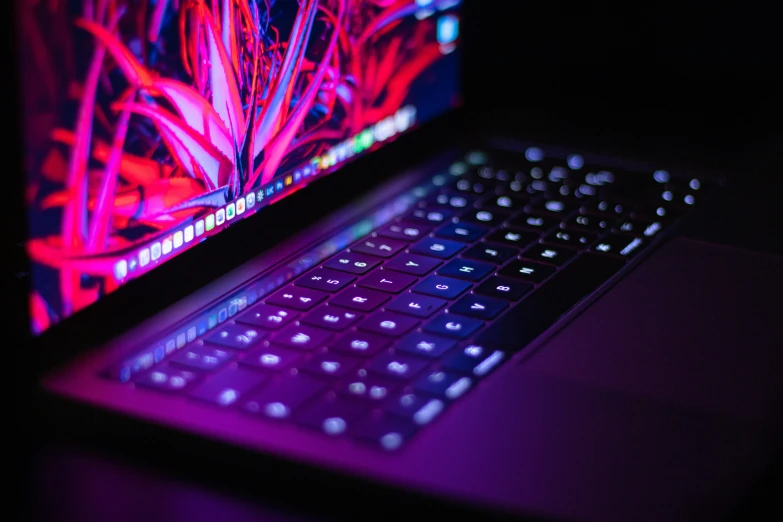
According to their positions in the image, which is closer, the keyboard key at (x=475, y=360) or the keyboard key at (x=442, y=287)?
the keyboard key at (x=475, y=360)

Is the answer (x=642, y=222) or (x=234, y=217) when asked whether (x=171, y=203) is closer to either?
(x=234, y=217)

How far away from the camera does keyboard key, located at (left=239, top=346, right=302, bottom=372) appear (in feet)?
2.19

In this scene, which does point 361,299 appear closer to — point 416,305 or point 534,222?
point 416,305

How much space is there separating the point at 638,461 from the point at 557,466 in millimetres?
51

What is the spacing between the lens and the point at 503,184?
1046mm

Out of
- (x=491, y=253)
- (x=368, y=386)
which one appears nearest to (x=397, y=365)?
(x=368, y=386)

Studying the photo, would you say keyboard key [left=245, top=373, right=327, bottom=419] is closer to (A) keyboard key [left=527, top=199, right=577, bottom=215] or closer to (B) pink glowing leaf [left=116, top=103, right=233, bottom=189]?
(B) pink glowing leaf [left=116, top=103, right=233, bottom=189]

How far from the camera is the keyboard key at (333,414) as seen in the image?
1.97 ft

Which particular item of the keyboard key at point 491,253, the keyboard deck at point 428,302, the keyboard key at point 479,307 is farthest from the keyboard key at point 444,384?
the keyboard key at point 491,253

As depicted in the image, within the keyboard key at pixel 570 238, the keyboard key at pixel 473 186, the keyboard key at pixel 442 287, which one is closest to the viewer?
the keyboard key at pixel 442 287

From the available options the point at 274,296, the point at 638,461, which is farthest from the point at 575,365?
the point at 274,296

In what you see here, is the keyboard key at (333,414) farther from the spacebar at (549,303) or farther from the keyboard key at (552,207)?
the keyboard key at (552,207)

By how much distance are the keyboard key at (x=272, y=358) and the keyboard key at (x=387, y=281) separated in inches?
5.2

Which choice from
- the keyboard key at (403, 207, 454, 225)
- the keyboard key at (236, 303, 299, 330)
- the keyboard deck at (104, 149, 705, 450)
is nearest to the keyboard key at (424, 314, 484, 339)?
the keyboard deck at (104, 149, 705, 450)
